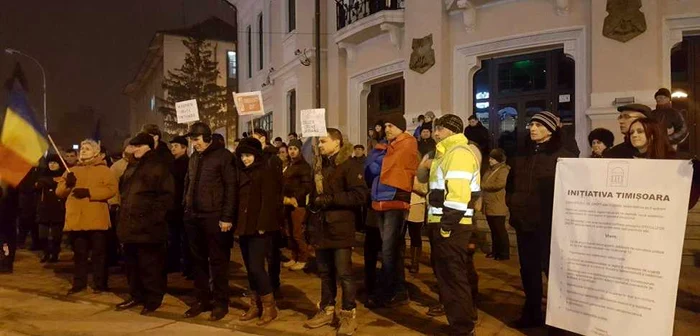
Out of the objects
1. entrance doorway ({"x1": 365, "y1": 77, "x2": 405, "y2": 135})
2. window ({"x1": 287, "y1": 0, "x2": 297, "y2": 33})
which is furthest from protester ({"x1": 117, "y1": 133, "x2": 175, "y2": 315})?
window ({"x1": 287, "y1": 0, "x2": 297, "y2": 33})

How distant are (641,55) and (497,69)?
3.61 m

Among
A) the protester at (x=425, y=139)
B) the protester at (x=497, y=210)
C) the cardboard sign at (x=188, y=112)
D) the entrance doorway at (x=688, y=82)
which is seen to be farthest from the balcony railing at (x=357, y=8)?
the cardboard sign at (x=188, y=112)

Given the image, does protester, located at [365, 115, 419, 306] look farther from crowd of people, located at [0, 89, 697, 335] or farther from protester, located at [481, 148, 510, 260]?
protester, located at [481, 148, 510, 260]

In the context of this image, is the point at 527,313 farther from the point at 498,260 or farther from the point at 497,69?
the point at 497,69

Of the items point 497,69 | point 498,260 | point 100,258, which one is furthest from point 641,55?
point 100,258

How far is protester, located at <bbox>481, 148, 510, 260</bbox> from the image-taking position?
32.8ft

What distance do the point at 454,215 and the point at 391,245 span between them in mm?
1615

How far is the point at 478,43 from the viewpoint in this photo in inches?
579

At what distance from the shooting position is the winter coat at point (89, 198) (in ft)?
26.4

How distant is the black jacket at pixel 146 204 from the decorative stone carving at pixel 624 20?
9.01m

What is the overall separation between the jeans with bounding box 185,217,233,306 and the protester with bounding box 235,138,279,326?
27 cm

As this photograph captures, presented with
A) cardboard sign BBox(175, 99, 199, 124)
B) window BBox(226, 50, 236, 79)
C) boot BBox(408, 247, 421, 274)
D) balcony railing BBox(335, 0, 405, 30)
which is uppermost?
window BBox(226, 50, 236, 79)

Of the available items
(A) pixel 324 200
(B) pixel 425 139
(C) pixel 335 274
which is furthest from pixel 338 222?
(B) pixel 425 139

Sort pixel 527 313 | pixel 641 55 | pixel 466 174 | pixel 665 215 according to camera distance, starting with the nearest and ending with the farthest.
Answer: pixel 665 215 → pixel 466 174 → pixel 527 313 → pixel 641 55
